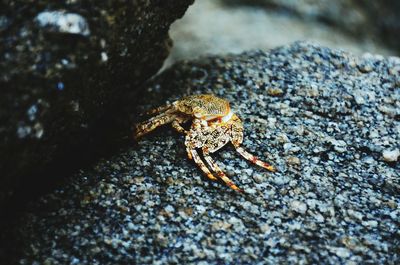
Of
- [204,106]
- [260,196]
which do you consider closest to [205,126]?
[204,106]

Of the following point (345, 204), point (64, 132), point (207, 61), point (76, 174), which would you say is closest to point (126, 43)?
point (64, 132)

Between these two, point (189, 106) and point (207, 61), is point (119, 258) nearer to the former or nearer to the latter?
→ point (189, 106)

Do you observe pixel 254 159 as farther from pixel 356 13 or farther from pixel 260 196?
pixel 356 13

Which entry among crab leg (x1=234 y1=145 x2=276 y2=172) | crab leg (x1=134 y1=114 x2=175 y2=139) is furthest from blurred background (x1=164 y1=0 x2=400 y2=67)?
crab leg (x1=234 y1=145 x2=276 y2=172)

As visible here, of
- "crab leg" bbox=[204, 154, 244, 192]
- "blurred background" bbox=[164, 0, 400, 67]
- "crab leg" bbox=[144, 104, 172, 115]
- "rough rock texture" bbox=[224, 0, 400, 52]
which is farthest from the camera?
"rough rock texture" bbox=[224, 0, 400, 52]

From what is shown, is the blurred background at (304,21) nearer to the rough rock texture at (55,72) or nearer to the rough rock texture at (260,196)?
the rough rock texture at (260,196)

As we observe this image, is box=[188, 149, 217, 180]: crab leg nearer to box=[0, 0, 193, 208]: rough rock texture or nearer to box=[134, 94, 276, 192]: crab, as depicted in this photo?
box=[134, 94, 276, 192]: crab
